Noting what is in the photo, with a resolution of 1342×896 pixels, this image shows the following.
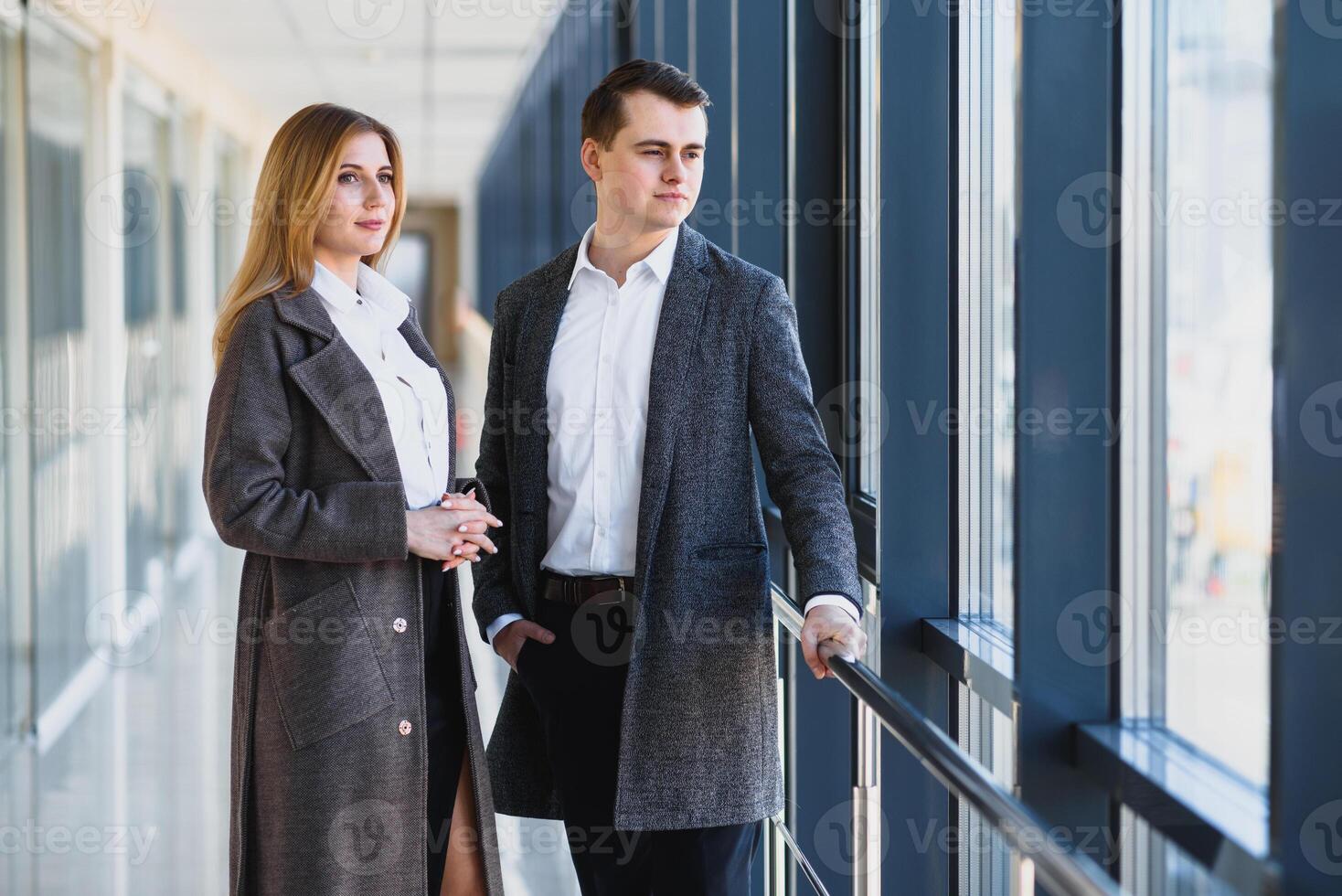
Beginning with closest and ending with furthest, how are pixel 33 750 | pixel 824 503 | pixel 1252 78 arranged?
pixel 1252 78
pixel 824 503
pixel 33 750

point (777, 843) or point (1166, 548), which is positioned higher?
point (1166, 548)

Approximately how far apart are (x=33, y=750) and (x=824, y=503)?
3.52 meters

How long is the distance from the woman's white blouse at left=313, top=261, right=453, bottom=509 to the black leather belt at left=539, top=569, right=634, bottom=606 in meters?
0.19

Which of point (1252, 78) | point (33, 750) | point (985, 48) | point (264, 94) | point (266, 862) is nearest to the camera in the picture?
point (1252, 78)

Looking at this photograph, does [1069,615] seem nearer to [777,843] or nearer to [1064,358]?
[1064,358]

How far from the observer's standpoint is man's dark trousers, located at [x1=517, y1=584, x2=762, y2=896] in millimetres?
1678

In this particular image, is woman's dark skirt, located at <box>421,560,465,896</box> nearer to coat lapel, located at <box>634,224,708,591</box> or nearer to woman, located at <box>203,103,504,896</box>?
woman, located at <box>203,103,504,896</box>

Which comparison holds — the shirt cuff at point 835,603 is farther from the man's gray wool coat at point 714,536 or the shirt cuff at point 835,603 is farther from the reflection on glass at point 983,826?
the reflection on glass at point 983,826

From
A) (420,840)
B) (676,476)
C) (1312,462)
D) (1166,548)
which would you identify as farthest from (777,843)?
(1312,462)

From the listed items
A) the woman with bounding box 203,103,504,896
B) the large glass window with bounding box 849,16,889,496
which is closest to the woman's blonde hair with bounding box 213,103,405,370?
the woman with bounding box 203,103,504,896

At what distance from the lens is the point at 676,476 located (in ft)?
5.40

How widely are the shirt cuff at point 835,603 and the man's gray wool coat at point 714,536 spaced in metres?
0.07

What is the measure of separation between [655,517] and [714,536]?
0.26 feet

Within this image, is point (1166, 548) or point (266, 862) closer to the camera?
point (1166, 548)
